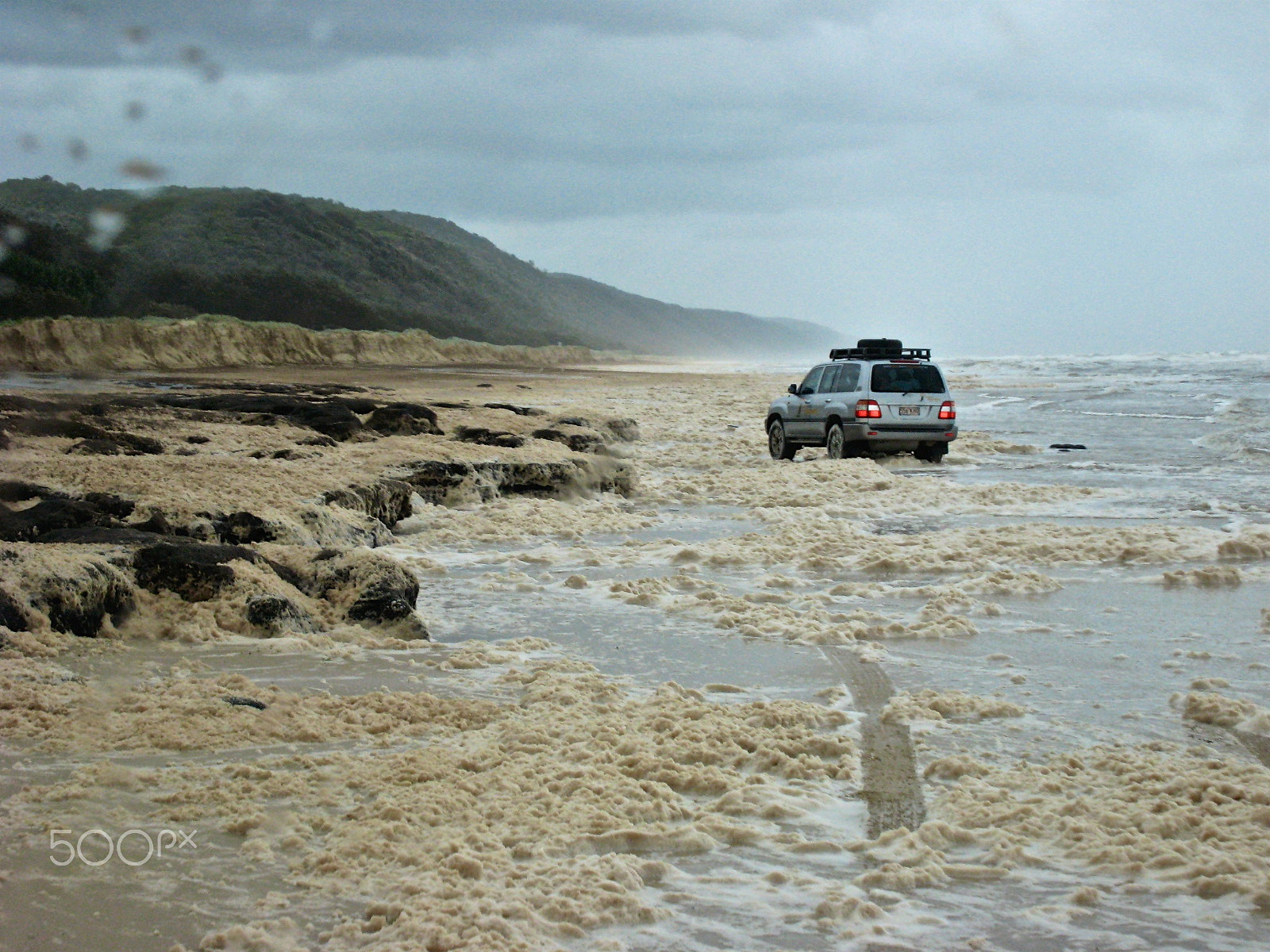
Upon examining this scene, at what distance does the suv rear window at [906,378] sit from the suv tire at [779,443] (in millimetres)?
1853

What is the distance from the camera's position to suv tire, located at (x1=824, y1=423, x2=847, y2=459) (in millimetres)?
18250

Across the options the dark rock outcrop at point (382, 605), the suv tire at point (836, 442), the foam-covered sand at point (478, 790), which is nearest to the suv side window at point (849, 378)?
the suv tire at point (836, 442)

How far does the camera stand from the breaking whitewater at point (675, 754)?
11.5 ft

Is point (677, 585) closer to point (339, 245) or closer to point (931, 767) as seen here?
point (931, 767)

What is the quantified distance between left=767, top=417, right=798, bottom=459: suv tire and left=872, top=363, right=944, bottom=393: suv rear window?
1.85m

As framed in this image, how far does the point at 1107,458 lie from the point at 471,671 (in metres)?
16.1

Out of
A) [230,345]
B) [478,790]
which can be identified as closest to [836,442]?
[478,790]

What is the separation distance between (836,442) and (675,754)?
1408 cm

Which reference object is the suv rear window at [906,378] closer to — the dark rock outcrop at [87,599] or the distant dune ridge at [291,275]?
the distant dune ridge at [291,275]

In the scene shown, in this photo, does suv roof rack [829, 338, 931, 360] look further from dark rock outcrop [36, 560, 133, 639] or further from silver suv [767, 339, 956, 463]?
dark rock outcrop [36, 560, 133, 639]

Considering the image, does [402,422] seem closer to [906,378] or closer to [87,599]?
[906,378]

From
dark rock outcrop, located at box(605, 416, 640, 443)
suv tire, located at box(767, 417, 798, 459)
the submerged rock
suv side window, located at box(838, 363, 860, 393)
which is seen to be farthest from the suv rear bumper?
the submerged rock

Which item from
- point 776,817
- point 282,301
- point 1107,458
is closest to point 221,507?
point 776,817

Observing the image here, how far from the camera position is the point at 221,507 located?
9.11 metres
